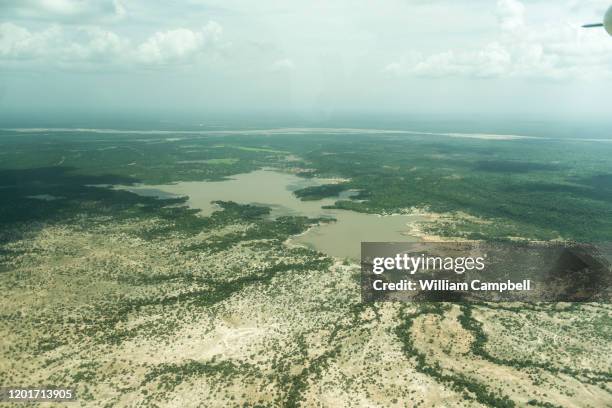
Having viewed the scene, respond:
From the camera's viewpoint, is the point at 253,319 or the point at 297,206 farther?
the point at 297,206

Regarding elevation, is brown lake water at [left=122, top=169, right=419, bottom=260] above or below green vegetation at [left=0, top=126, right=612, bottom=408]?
above

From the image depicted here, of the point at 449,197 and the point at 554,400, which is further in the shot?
the point at 449,197

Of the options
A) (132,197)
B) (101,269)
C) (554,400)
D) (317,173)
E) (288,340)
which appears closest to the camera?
(554,400)

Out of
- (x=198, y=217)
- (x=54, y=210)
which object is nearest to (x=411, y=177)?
(x=198, y=217)

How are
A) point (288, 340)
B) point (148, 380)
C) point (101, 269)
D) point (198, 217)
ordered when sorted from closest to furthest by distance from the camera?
point (148, 380), point (288, 340), point (101, 269), point (198, 217)

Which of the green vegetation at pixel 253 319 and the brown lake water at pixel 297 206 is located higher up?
the brown lake water at pixel 297 206

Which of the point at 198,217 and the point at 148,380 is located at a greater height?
the point at 198,217

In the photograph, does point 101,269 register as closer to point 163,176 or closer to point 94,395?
point 94,395

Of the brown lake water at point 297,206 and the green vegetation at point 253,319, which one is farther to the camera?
the brown lake water at point 297,206

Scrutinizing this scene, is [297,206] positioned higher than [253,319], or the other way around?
[297,206]

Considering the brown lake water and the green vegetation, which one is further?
the brown lake water
